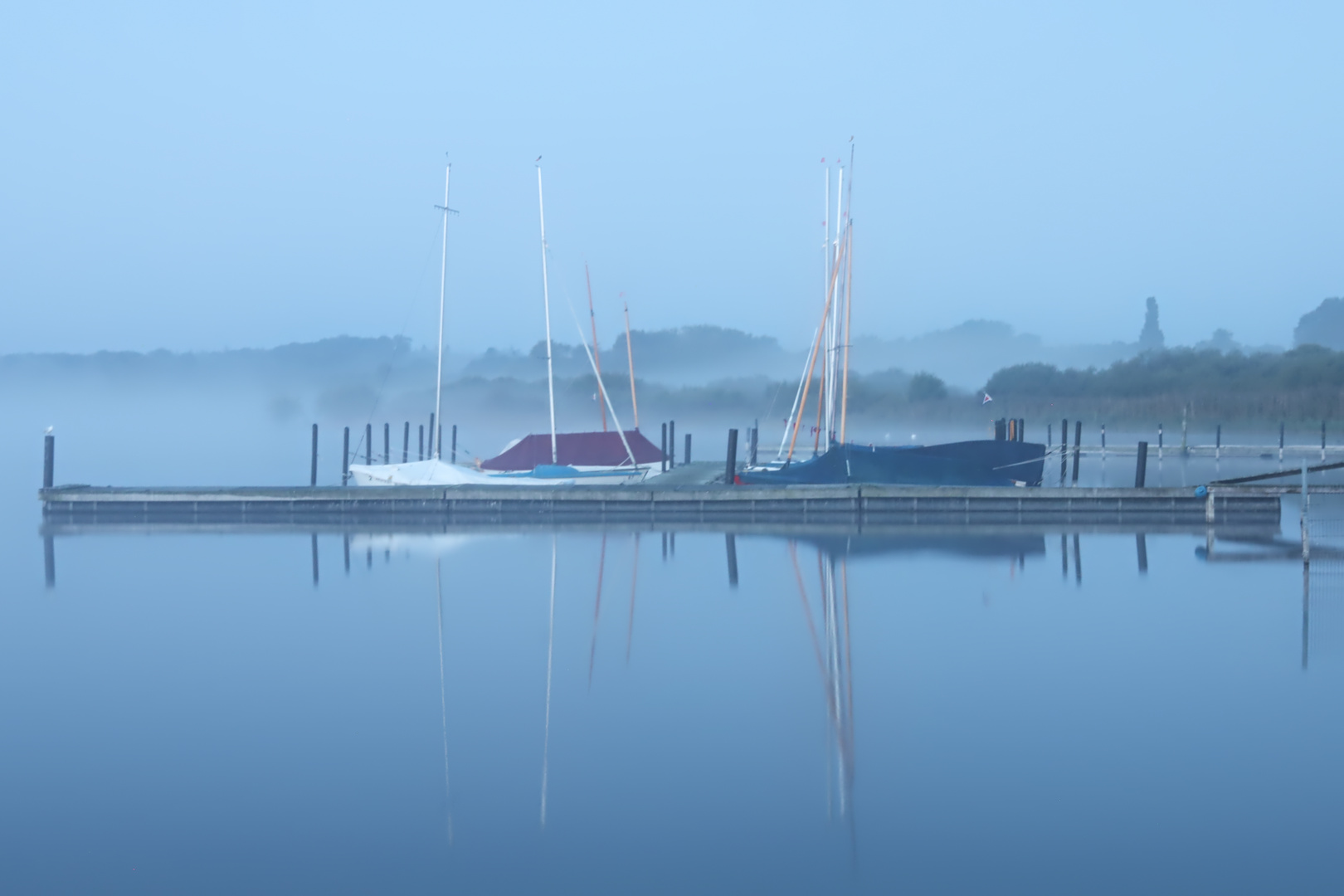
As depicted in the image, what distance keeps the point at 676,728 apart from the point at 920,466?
14.1 metres

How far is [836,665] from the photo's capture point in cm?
1056

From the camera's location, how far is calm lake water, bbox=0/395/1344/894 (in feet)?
19.8

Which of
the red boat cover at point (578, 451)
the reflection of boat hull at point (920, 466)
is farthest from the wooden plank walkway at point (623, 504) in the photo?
the red boat cover at point (578, 451)

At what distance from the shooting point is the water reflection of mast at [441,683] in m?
6.67

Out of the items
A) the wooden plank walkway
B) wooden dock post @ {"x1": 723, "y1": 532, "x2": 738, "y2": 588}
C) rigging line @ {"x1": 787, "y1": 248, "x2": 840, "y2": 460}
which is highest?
rigging line @ {"x1": 787, "y1": 248, "x2": 840, "y2": 460}

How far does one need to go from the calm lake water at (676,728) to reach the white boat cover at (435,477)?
21.4 ft

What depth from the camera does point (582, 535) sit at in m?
19.3

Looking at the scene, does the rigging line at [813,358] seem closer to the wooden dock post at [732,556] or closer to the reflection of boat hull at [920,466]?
the reflection of boat hull at [920,466]

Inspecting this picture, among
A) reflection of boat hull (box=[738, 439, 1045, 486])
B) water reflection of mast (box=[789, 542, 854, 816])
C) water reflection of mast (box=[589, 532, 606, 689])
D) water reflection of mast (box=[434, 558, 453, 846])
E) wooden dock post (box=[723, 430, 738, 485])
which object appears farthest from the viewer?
wooden dock post (box=[723, 430, 738, 485])

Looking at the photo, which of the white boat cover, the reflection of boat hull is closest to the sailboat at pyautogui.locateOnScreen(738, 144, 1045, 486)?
the reflection of boat hull

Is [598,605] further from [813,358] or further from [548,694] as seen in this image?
[813,358]

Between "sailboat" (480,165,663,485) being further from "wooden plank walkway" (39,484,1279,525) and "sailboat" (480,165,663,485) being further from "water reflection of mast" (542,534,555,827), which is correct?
"water reflection of mast" (542,534,555,827)

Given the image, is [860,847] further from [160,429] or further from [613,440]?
[160,429]

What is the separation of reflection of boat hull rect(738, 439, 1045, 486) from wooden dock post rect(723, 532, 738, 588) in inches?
113
